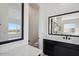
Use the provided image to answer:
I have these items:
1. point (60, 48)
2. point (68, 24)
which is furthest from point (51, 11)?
point (60, 48)

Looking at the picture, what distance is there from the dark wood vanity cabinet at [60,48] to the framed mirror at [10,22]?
856mm

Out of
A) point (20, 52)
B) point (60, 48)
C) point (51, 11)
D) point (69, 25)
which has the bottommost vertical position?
point (60, 48)

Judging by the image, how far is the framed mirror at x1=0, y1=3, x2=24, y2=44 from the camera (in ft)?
2.46

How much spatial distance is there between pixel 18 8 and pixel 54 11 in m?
1.20

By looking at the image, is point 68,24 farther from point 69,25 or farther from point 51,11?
point 51,11

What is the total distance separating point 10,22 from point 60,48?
1225 mm

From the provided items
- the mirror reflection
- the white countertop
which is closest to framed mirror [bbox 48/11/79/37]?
the mirror reflection

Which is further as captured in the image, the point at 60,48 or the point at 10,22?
the point at 60,48

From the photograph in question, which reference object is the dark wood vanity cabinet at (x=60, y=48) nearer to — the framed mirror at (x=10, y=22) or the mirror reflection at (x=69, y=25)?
the mirror reflection at (x=69, y=25)

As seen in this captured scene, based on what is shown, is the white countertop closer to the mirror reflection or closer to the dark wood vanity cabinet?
the dark wood vanity cabinet

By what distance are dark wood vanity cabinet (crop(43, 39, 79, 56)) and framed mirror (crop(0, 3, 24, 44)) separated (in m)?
0.86

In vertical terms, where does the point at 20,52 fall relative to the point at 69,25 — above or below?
below

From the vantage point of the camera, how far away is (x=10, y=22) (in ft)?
2.71

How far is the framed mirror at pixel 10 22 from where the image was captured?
750 millimetres
